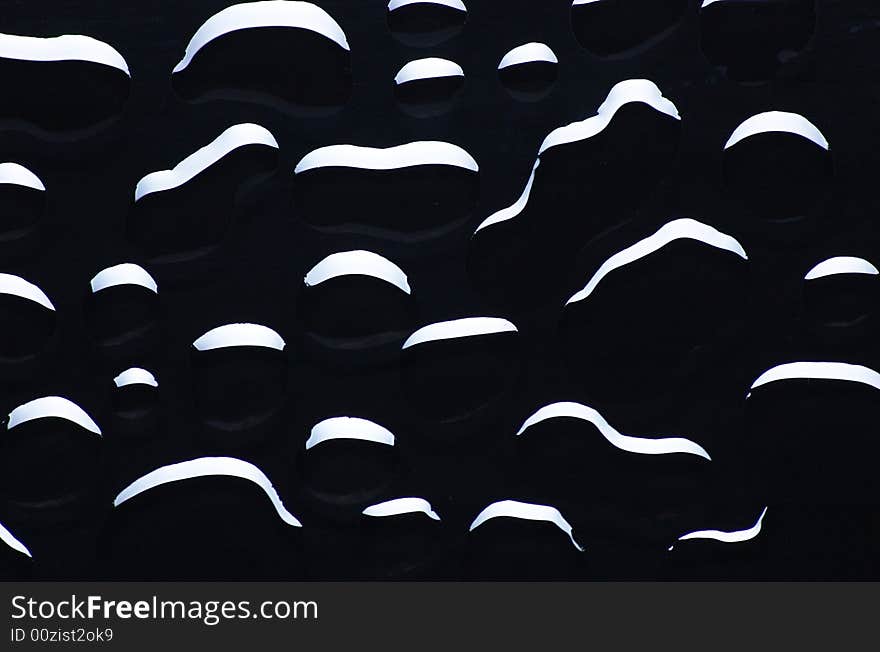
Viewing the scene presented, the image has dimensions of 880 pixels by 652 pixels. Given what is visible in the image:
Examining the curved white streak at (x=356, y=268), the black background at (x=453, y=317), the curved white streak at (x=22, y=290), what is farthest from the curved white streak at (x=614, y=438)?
the curved white streak at (x=22, y=290)

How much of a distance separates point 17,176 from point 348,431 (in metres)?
0.51

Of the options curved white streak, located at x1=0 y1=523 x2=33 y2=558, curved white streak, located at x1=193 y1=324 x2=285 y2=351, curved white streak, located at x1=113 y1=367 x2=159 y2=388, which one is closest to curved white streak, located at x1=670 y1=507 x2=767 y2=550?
curved white streak, located at x1=193 y1=324 x2=285 y2=351

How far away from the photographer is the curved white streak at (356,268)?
1023 mm

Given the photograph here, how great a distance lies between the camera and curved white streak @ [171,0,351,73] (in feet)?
3.27

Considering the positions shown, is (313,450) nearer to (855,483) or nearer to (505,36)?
(505,36)

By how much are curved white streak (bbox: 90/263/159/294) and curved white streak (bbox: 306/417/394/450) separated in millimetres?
269

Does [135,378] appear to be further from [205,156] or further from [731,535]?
[731,535]

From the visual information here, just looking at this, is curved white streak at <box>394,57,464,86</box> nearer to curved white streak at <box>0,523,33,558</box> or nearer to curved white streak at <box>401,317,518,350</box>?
curved white streak at <box>401,317,518,350</box>

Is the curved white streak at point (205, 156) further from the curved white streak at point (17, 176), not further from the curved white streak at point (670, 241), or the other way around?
the curved white streak at point (670, 241)

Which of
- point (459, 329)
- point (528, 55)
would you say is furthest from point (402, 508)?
point (528, 55)

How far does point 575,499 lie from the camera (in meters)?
1.06

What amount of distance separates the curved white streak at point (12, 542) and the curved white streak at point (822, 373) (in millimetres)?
934

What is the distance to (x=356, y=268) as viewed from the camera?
102cm

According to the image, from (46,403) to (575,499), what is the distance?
0.67m
